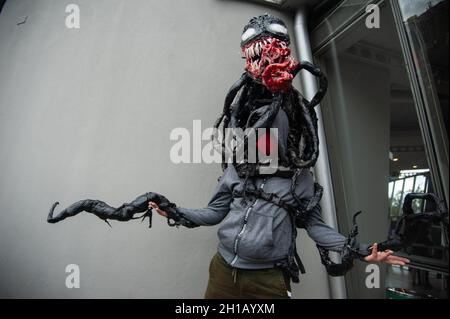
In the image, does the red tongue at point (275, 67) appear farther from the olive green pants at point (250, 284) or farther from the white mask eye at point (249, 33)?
the olive green pants at point (250, 284)

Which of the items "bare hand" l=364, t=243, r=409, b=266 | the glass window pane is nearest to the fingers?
"bare hand" l=364, t=243, r=409, b=266

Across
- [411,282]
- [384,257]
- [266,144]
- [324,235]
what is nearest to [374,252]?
[384,257]

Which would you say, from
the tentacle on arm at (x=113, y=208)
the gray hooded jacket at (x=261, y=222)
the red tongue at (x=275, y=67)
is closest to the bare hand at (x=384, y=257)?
the gray hooded jacket at (x=261, y=222)

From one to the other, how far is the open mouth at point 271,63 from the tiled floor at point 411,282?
143 cm

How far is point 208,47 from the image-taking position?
2.47m

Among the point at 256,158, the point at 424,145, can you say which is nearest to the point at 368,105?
the point at 424,145

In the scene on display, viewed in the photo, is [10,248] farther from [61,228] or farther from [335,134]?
[335,134]

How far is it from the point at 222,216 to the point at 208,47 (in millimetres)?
1499

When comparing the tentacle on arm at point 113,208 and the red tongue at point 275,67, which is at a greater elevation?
the red tongue at point 275,67

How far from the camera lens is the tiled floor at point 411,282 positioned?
1691 mm

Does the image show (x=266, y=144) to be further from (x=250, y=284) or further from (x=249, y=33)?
(x=250, y=284)

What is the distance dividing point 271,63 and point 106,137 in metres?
1.35
